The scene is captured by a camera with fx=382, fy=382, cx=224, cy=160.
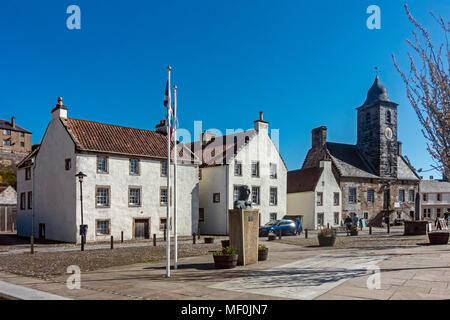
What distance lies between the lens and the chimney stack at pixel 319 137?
5008 cm

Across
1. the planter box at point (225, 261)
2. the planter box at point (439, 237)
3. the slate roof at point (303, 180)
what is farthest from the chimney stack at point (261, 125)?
the planter box at point (225, 261)

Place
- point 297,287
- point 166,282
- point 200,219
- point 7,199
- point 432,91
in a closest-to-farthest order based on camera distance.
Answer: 1. point 297,287
2. point 166,282
3. point 432,91
4. point 200,219
5. point 7,199

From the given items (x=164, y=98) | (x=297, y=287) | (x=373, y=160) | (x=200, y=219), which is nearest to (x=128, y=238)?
(x=200, y=219)

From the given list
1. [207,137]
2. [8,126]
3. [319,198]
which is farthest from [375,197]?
[8,126]

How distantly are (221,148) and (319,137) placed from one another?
1773 cm

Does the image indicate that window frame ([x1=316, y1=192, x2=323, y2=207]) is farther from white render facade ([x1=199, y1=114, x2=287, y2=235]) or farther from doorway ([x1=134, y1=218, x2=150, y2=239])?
doorway ([x1=134, y1=218, x2=150, y2=239])

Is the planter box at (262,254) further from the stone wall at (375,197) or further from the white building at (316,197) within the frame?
the stone wall at (375,197)

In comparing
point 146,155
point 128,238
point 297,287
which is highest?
point 146,155

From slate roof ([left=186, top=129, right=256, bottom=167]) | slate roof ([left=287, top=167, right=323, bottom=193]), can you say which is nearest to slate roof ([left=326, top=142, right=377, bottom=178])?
slate roof ([left=287, top=167, right=323, bottom=193])

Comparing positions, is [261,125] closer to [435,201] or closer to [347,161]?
[347,161]

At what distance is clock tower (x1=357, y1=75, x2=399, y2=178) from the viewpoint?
5234 cm

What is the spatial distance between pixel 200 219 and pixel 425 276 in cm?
2722

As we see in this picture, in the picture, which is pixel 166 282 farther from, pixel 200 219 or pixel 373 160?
pixel 373 160
